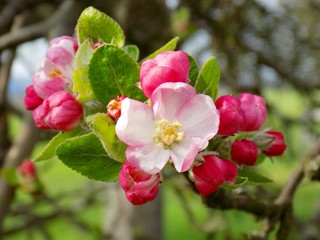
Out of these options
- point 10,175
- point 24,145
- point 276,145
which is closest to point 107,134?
point 276,145

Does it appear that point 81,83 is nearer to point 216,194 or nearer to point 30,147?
point 216,194

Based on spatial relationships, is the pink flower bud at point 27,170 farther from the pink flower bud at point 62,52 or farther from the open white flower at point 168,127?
the open white flower at point 168,127

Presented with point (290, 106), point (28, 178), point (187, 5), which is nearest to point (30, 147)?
point (28, 178)

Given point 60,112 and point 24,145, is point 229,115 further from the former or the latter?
point 24,145

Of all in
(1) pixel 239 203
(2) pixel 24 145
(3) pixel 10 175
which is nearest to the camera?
(1) pixel 239 203

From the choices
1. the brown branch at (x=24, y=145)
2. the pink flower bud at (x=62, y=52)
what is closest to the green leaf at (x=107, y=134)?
the pink flower bud at (x=62, y=52)

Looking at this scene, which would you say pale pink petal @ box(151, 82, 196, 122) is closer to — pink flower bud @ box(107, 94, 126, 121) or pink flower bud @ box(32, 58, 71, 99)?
pink flower bud @ box(107, 94, 126, 121)

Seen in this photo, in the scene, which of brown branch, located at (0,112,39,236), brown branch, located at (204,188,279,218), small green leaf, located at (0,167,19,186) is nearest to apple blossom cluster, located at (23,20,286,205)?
brown branch, located at (204,188,279,218)
